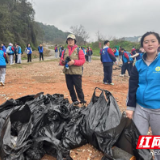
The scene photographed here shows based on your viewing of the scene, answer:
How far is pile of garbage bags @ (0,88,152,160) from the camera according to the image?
1881 mm

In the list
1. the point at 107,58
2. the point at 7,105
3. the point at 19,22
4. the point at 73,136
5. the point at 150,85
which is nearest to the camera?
the point at 150,85

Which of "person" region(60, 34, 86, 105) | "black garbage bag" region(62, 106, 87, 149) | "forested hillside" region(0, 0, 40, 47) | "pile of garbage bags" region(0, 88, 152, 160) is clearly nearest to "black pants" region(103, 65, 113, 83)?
"person" region(60, 34, 86, 105)

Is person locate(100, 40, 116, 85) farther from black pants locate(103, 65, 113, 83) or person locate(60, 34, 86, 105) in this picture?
person locate(60, 34, 86, 105)

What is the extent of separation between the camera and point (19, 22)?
2484 centimetres

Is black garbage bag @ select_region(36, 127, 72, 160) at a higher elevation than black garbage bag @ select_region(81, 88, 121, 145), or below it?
below

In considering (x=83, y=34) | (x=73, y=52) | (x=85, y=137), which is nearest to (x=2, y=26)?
(x=73, y=52)

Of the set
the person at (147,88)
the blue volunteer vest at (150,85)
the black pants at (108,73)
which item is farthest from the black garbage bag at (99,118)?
the black pants at (108,73)

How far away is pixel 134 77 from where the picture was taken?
179 centimetres

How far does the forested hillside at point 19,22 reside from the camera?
21125 millimetres

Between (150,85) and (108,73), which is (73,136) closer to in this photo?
(150,85)

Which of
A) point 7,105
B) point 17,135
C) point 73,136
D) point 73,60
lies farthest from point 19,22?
point 73,136

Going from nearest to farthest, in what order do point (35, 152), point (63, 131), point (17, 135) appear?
point (35, 152), point (17, 135), point (63, 131)

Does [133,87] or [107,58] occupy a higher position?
[107,58]

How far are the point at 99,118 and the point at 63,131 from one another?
59cm
